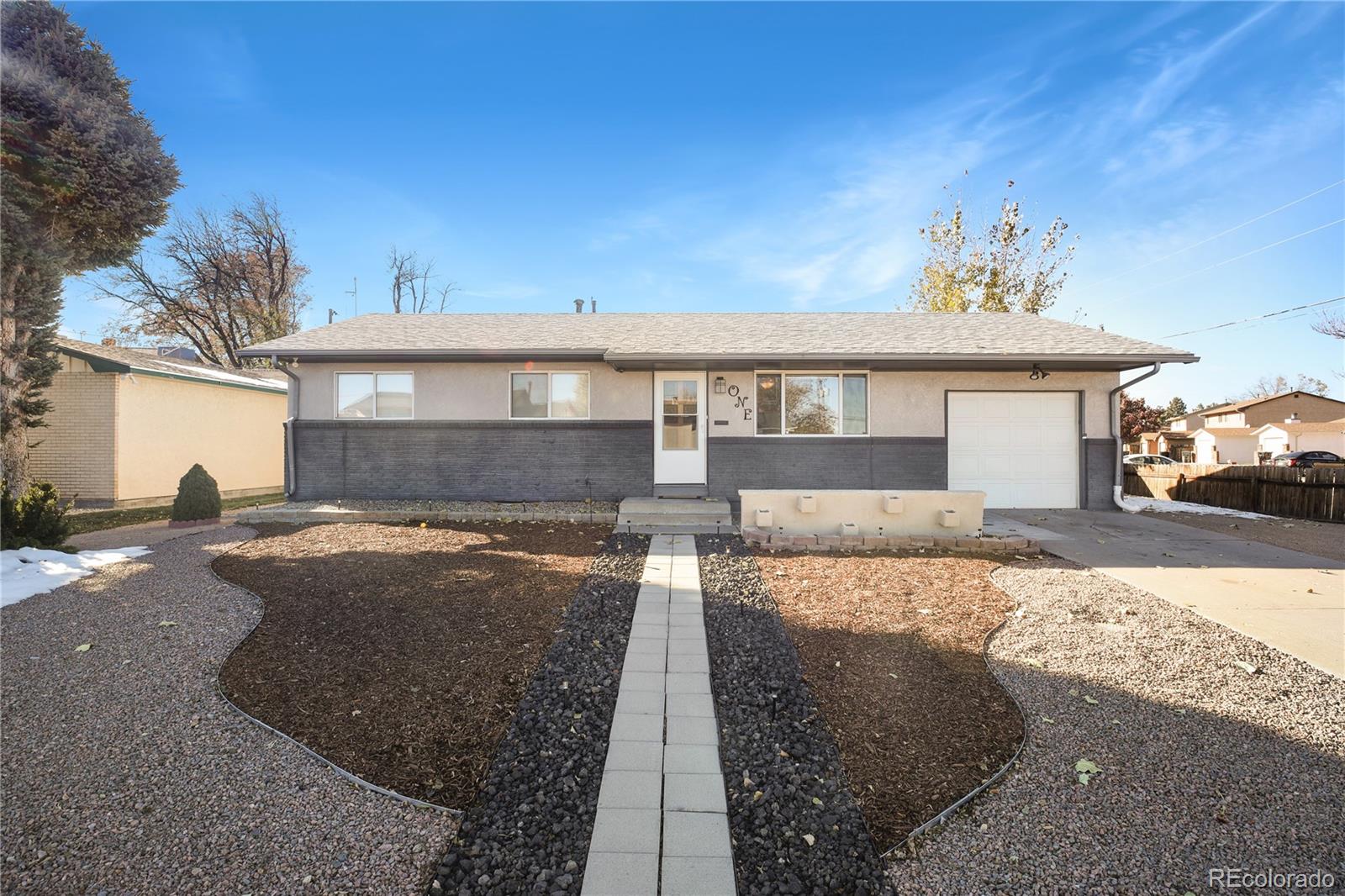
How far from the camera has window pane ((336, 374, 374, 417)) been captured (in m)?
10.2

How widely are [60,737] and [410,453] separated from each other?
A: 774 centimetres

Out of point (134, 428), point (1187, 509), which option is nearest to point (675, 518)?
point (1187, 509)

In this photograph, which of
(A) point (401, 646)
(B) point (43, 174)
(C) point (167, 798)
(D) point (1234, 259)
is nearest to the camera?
(C) point (167, 798)

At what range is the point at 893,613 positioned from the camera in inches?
184

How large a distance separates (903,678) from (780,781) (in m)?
1.41

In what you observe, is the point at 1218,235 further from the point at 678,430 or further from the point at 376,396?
the point at 376,396

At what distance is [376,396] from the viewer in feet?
33.6

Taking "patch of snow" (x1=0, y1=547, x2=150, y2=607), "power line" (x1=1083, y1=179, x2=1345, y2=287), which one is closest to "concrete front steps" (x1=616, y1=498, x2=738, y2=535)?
"patch of snow" (x1=0, y1=547, x2=150, y2=607)

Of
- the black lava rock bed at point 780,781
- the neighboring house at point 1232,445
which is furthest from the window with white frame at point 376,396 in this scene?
the neighboring house at point 1232,445

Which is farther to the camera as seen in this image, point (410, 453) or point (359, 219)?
point (359, 219)

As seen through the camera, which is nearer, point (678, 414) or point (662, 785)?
point (662, 785)

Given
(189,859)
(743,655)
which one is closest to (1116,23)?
(743,655)

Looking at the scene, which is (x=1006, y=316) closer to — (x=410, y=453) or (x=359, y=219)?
(x=410, y=453)

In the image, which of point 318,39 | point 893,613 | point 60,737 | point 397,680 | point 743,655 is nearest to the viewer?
point 60,737
